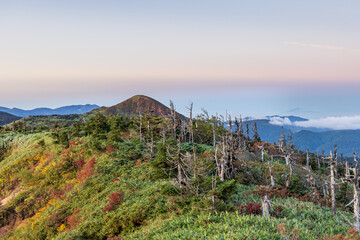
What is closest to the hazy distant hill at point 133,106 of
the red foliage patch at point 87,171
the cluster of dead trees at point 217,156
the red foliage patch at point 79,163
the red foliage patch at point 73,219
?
the cluster of dead trees at point 217,156

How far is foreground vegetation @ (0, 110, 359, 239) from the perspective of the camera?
40.4 feet

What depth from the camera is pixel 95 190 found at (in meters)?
24.2

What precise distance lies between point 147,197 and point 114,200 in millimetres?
2920

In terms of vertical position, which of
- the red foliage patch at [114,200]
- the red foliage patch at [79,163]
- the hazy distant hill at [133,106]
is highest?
the hazy distant hill at [133,106]

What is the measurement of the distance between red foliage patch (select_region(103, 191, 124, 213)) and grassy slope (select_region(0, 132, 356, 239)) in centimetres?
32

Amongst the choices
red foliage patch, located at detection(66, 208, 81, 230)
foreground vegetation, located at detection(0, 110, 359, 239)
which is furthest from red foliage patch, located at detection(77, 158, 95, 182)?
red foliage patch, located at detection(66, 208, 81, 230)

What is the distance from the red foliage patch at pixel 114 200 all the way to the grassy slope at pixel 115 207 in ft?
1.04

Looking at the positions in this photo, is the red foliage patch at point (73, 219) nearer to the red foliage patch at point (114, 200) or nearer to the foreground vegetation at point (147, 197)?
the foreground vegetation at point (147, 197)

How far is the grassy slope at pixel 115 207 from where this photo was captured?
38.5ft

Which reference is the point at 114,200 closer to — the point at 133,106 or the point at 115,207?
the point at 115,207

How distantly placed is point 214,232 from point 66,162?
86.8 ft

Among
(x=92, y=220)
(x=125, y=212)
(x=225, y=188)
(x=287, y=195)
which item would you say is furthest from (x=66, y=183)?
(x=287, y=195)

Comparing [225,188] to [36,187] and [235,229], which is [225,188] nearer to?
[235,229]

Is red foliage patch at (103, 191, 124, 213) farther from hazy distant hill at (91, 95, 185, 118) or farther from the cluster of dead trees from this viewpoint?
hazy distant hill at (91, 95, 185, 118)
